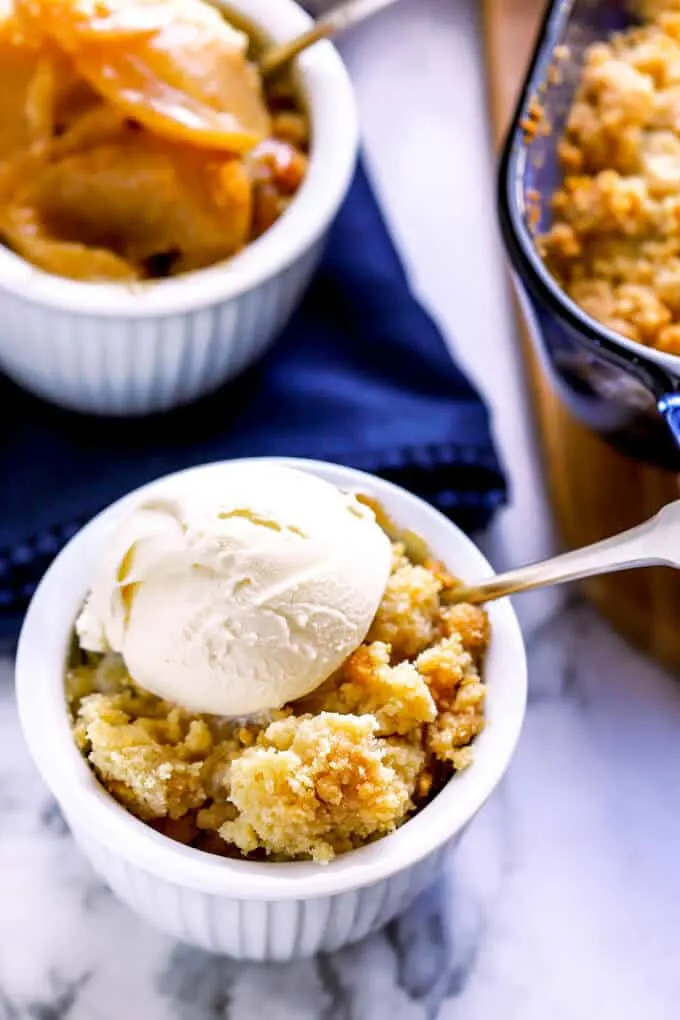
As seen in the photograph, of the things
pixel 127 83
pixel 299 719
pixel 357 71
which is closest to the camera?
pixel 299 719

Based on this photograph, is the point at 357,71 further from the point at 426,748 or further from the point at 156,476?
the point at 426,748

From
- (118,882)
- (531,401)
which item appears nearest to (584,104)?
(531,401)

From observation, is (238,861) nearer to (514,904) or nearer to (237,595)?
(237,595)

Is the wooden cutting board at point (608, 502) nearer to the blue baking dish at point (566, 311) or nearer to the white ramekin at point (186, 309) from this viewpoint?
the blue baking dish at point (566, 311)

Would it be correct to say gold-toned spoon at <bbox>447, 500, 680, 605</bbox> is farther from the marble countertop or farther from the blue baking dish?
the marble countertop

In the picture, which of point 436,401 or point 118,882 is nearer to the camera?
point 118,882

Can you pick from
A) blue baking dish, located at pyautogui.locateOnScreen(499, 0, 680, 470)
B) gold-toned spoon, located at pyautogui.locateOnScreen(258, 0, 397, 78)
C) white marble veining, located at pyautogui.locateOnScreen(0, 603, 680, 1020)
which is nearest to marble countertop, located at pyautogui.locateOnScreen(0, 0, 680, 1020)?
white marble veining, located at pyautogui.locateOnScreen(0, 603, 680, 1020)
